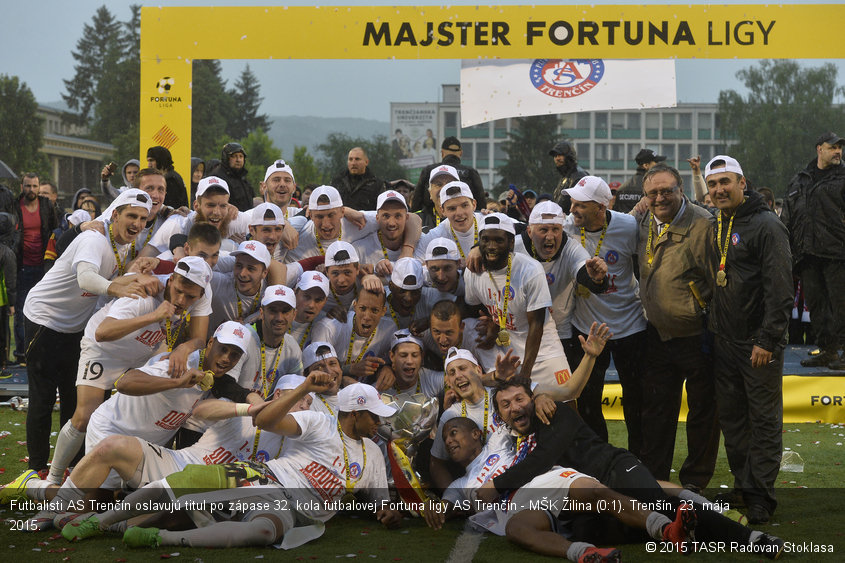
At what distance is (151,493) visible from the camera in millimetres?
5605

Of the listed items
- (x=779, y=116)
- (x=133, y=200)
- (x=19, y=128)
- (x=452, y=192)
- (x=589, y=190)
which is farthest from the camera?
(x=779, y=116)

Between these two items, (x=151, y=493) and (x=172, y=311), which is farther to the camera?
(x=172, y=311)

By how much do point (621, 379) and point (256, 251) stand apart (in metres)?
3.07

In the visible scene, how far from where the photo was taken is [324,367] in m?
6.64

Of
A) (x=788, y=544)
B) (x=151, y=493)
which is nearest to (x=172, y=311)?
(x=151, y=493)

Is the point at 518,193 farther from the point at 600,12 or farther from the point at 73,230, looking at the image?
the point at 73,230

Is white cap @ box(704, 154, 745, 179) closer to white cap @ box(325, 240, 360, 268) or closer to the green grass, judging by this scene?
the green grass

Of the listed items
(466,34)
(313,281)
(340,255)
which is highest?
(466,34)

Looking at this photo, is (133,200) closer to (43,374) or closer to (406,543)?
(43,374)

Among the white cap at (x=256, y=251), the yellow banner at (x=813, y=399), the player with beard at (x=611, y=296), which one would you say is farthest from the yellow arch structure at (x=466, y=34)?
the white cap at (x=256, y=251)

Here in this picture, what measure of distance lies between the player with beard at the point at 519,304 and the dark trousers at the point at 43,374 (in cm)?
316

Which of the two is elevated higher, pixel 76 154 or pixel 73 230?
pixel 76 154

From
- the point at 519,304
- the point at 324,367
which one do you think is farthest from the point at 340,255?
the point at 519,304

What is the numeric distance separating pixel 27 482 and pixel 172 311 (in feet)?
5.36
